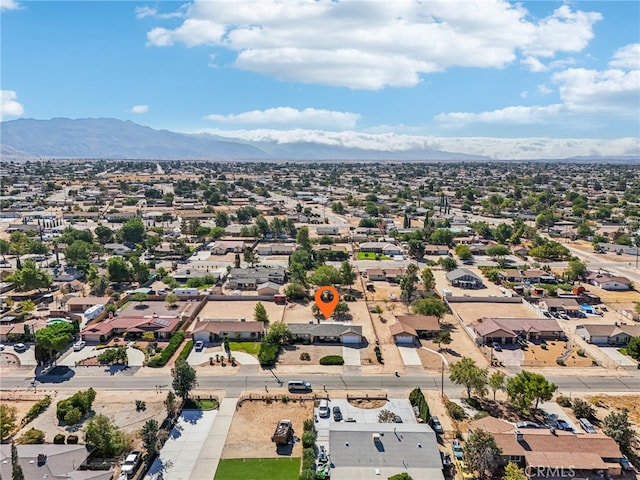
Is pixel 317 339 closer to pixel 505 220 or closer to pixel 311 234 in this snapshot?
pixel 311 234

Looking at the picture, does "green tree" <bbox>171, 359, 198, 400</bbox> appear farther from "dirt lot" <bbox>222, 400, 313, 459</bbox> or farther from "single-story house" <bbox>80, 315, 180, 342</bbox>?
"single-story house" <bbox>80, 315, 180, 342</bbox>

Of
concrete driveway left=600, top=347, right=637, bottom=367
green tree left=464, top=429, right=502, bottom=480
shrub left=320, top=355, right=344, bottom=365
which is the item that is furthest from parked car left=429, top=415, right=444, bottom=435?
concrete driveway left=600, top=347, right=637, bottom=367

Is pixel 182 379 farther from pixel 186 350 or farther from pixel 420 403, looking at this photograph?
pixel 420 403

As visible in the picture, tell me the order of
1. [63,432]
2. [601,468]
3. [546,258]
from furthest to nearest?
[546,258] → [63,432] → [601,468]

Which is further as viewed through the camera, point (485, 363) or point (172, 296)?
point (172, 296)

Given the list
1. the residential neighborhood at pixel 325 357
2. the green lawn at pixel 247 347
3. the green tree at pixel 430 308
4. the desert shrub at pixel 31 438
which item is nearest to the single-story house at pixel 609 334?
the residential neighborhood at pixel 325 357

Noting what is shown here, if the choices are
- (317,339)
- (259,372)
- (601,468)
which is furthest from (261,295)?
(601,468)
